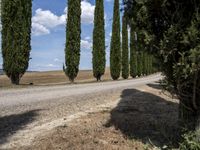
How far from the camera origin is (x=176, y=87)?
300 inches

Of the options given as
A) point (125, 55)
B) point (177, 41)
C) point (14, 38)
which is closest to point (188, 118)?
point (177, 41)

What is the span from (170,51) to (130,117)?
160 inches

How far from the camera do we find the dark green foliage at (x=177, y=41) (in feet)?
22.2

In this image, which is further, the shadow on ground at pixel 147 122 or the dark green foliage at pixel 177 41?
the shadow on ground at pixel 147 122

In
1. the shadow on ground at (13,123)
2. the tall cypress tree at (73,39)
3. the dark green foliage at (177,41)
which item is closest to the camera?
the dark green foliage at (177,41)

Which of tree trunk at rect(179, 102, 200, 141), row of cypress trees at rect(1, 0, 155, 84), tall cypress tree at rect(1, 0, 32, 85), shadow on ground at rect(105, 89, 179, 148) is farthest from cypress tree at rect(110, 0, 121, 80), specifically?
tree trunk at rect(179, 102, 200, 141)

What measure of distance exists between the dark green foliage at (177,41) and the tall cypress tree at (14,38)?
20428mm

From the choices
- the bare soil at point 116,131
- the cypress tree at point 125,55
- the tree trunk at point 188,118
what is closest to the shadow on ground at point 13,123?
the bare soil at point 116,131

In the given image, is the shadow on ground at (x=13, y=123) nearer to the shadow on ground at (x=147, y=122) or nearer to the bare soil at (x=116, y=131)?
the bare soil at (x=116, y=131)

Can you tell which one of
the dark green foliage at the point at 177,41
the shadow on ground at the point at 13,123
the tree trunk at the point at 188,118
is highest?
the dark green foliage at the point at 177,41

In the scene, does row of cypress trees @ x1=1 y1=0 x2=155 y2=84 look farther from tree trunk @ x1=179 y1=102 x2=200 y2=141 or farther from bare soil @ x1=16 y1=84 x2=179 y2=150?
→ bare soil @ x1=16 y1=84 x2=179 y2=150

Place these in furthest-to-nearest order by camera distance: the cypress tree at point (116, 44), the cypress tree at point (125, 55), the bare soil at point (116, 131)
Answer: the cypress tree at point (125, 55) → the cypress tree at point (116, 44) → the bare soil at point (116, 131)

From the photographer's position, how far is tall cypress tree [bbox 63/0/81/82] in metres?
35.5

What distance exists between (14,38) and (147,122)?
19.1 meters
